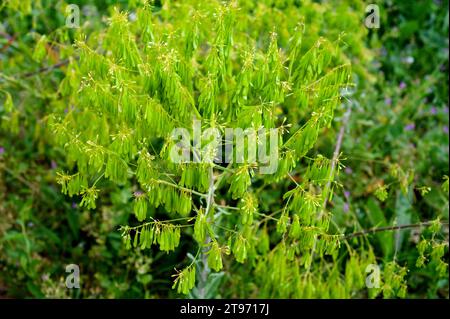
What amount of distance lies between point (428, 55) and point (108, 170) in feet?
13.0

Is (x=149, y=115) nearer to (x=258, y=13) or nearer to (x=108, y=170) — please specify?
(x=108, y=170)

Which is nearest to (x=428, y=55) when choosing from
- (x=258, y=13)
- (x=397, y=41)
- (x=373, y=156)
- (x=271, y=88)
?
(x=397, y=41)

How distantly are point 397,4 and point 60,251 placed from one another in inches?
138

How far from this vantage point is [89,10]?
5.07 metres

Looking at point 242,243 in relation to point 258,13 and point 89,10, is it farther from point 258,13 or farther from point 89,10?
point 89,10

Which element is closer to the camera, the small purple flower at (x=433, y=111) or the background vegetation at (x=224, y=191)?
the background vegetation at (x=224, y=191)

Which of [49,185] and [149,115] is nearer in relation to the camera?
[149,115]

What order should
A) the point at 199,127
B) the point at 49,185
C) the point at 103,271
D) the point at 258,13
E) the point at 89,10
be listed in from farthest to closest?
the point at 89,10 < the point at 49,185 < the point at 103,271 < the point at 258,13 < the point at 199,127

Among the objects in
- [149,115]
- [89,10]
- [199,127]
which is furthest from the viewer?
[89,10]

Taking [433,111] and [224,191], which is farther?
[433,111]

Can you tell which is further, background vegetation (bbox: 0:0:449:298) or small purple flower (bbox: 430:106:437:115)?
small purple flower (bbox: 430:106:437:115)

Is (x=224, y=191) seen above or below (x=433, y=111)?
below

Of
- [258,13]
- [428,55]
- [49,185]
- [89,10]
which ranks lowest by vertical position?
[49,185]

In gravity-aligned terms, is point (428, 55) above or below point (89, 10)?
below
